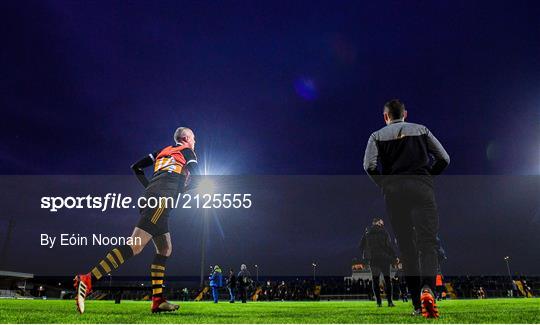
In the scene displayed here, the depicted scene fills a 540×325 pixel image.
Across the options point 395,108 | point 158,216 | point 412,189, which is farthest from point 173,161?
point 412,189

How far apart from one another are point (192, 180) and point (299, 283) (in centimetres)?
2636

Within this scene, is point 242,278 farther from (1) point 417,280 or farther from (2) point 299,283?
(1) point 417,280

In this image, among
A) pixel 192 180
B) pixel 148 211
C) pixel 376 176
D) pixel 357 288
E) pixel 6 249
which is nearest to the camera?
pixel 376 176

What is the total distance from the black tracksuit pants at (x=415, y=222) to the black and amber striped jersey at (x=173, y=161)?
2646 mm

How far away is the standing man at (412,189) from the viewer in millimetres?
4492

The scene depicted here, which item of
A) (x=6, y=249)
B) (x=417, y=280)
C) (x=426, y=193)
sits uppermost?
(x=6, y=249)

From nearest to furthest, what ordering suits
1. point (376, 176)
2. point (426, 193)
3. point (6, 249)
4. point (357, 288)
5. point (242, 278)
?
point (426, 193) → point (376, 176) → point (242, 278) → point (357, 288) → point (6, 249)

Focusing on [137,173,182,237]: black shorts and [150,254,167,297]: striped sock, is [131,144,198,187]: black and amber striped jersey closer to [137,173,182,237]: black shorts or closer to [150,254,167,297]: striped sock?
[137,173,182,237]: black shorts

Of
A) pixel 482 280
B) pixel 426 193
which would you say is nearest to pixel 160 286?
pixel 426 193

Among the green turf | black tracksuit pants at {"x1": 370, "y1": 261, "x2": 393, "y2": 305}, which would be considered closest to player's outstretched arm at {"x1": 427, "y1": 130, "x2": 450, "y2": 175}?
the green turf

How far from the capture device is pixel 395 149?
190 inches

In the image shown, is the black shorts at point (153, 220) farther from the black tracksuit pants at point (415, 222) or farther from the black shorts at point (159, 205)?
the black tracksuit pants at point (415, 222)

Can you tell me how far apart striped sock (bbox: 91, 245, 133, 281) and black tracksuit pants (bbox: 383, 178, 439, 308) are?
325 cm

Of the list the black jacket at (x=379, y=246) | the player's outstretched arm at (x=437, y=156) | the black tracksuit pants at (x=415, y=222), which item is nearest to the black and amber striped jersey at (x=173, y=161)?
the black tracksuit pants at (x=415, y=222)
